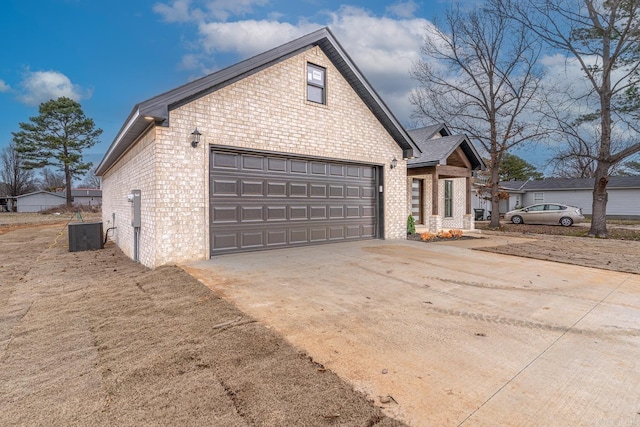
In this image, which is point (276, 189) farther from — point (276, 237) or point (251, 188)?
point (276, 237)

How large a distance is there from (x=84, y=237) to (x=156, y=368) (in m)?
9.66

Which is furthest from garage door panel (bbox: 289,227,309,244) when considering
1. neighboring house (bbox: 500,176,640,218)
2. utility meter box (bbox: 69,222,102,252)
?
neighboring house (bbox: 500,176,640,218)

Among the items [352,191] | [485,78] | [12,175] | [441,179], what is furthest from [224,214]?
[12,175]

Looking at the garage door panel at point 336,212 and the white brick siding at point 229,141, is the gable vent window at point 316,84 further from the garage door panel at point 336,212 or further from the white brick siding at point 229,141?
the garage door panel at point 336,212

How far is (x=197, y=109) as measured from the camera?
6.90 m

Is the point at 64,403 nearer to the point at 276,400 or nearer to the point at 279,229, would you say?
the point at 276,400

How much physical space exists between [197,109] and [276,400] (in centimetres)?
634

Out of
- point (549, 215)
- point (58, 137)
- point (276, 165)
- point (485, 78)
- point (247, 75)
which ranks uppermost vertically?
point (58, 137)

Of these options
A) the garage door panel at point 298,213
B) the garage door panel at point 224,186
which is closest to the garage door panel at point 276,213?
the garage door panel at point 298,213

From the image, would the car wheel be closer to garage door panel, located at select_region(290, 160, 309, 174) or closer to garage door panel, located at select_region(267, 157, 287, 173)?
garage door panel, located at select_region(290, 160, 309, 174)

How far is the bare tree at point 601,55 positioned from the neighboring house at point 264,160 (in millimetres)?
10360

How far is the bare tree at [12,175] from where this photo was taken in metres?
57.8

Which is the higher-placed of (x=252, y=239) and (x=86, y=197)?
(x=86, y=197)

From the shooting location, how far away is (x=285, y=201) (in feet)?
27.8
